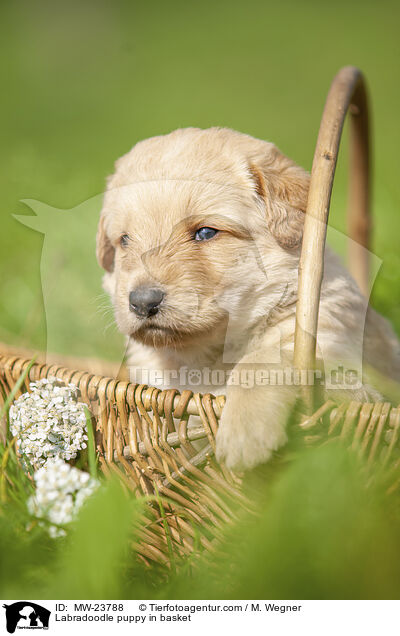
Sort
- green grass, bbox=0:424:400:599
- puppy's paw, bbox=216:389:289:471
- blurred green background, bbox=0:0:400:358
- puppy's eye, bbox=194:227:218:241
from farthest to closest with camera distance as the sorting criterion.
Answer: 1. blurred green background, bbox=0:0:400:358
2. puppy's eye, bbox=194:227:218:241
3. puppy's paw, bbox=216:389:289:471
4. green grass, bbox=0:424:400:599

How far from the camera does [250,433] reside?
156 centimetres

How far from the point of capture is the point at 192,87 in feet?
11.9

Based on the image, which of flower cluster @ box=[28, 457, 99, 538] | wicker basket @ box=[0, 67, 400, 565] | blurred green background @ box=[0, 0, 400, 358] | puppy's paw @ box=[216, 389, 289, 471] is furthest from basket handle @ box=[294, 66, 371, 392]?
blurred green background @ box=[0, 0, 400, 358]

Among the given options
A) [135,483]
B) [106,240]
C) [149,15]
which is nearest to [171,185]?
[106,240]

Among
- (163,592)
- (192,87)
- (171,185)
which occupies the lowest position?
(163,592)

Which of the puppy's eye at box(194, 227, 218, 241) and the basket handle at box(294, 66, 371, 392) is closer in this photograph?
the basket handle at box(294, 66, 371, 392)

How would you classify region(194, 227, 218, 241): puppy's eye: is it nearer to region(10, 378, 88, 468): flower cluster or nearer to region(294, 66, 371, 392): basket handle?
region(294, 66, 371, 392): basket handle

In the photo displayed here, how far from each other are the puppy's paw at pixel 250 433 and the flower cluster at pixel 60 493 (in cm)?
41

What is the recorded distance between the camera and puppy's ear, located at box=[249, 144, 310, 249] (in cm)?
215

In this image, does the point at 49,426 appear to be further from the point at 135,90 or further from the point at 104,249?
the point at 135,90
